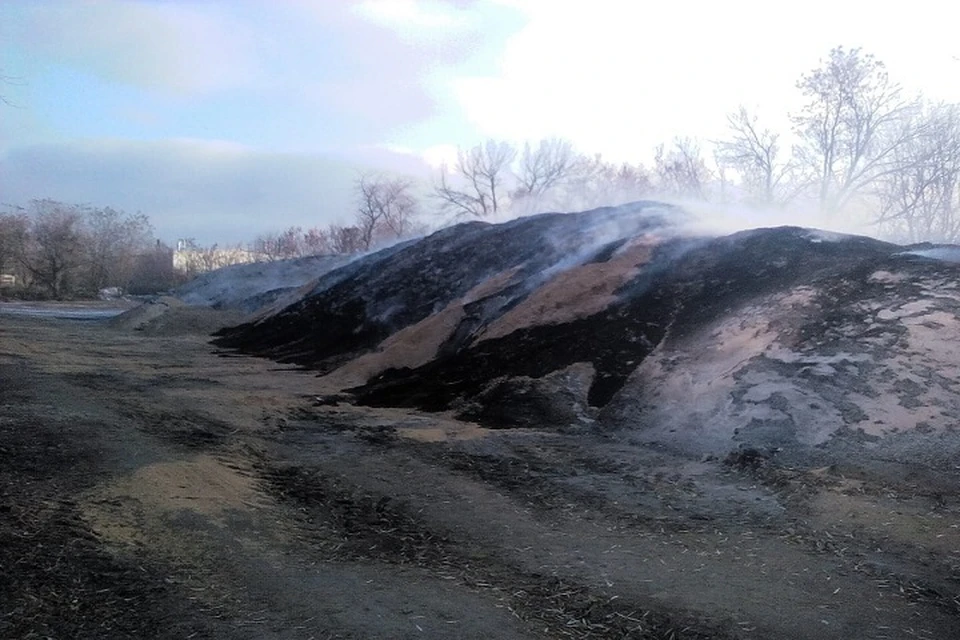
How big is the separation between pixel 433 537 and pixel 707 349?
5.61 meters

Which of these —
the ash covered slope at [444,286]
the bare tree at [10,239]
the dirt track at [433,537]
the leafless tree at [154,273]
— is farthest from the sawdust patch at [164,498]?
the leafless tree at [154,273]

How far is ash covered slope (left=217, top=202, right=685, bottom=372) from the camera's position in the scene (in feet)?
50.9

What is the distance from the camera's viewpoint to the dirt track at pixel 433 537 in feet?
13.6

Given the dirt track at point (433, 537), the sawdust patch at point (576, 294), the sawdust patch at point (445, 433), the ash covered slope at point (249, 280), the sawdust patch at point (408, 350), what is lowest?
the dirt track at point (433, 537)

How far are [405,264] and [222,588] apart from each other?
1847 centimetres

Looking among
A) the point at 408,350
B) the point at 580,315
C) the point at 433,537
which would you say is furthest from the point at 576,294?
the point at 433,537

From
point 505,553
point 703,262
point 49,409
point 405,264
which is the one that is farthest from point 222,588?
point 405,264

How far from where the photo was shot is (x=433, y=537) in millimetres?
5586

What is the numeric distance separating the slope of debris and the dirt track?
88cm

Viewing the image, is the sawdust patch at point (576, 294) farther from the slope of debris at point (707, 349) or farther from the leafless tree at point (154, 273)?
the leafless tree at point (154, 273)

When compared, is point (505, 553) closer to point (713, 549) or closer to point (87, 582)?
point (713, 549)

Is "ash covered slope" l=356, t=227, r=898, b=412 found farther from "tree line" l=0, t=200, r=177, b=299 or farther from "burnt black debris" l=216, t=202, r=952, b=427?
"tree line" l=0, t=200, r=177, b=299

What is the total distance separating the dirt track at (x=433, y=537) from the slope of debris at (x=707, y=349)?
2.90ft

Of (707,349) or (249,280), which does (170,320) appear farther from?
(707,349)
